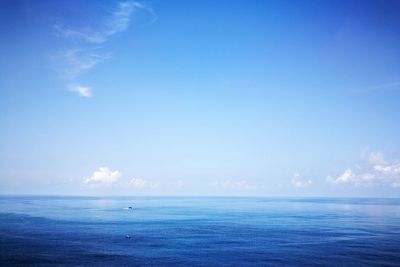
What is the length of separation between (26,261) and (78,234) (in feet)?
132

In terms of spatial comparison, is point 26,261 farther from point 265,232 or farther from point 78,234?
point 265,232

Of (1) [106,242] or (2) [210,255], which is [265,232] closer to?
(2) [210,255]

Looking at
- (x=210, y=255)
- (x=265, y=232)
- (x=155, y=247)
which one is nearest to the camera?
(x=210, y=255)

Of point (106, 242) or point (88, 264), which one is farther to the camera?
point (106, 242)

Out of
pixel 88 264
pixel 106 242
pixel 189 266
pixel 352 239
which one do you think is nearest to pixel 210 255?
pixel 189 266

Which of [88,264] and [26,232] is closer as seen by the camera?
[88,264]

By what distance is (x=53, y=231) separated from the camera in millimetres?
117688

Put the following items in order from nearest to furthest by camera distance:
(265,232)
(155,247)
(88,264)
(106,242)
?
(88,264) → (155,247) → (106,242) → (265,232)

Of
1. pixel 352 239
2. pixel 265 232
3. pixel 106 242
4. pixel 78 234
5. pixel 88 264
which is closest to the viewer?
pixel 88 264

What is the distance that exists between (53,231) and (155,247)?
154ft

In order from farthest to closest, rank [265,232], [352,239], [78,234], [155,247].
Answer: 1. [265,232]
2. [78,234]
3. [352,239]
4. [155,247]

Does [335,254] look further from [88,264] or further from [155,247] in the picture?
[88,264]

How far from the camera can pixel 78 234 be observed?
366ft

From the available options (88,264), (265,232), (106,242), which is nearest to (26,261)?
(88,264)
